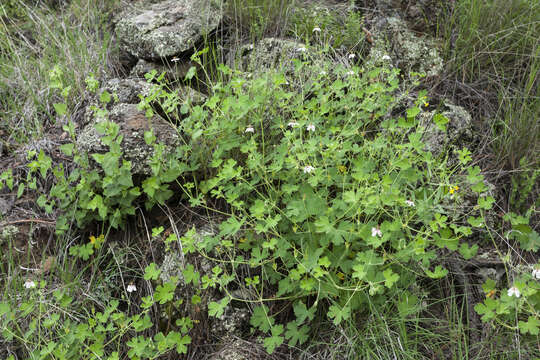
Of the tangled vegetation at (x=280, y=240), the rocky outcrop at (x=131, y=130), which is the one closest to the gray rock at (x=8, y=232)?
the tangled vegetation at (x=280, y=240)

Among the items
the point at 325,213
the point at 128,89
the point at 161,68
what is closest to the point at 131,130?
the point at 128,89

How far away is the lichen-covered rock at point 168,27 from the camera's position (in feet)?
10.4

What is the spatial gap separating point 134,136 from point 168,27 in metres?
1.11

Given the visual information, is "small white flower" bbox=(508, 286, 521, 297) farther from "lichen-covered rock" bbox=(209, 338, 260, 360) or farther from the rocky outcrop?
the rocky outcrop

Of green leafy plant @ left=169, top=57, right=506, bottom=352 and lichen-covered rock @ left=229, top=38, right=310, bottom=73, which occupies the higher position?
lichen-covered rock @ left=229, top=38, right=310, bottom=73

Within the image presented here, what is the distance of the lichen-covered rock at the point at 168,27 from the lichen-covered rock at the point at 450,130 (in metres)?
1.65

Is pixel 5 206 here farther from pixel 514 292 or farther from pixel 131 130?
pixel 514 292

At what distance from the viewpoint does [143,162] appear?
8.15ft

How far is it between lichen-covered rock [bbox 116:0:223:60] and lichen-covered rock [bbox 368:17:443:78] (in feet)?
4.08

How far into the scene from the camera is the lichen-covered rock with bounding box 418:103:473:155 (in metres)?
2.69

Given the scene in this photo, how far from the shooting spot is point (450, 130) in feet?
9.18

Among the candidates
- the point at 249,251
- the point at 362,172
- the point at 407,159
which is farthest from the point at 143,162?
the point at 407,159

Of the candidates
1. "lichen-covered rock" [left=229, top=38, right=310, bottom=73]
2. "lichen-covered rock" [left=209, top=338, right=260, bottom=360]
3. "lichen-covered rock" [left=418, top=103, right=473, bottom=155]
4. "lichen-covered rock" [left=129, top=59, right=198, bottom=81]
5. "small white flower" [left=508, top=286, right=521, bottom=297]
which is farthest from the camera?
"lichen-covered rock" [left=129, top=59, right=198, bottom=81]

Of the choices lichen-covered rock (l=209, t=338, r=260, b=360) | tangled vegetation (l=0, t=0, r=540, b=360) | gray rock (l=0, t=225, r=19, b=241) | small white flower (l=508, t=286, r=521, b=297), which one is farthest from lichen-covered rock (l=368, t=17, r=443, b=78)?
gray rock (l=0, t=225, r=19, b=241)
